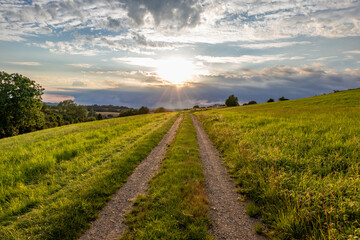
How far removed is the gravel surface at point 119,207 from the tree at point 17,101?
46.1 metres

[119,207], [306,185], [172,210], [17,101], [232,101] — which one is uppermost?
[232,101]

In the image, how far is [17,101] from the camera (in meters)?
37.2

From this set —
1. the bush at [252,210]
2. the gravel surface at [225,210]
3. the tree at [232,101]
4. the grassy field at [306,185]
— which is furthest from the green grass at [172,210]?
the tree at [232,101]

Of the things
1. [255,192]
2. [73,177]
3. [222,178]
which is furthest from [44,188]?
[255,192]

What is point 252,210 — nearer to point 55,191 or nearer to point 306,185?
point 306,185

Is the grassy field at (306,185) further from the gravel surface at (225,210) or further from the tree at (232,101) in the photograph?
the tree at (232,101)

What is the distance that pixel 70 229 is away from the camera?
479 cm

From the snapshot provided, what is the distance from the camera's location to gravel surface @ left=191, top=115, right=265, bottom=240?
4582mm

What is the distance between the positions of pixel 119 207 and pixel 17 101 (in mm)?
49488

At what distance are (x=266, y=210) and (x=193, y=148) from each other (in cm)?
783

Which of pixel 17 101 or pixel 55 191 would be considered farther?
pixel 17 101

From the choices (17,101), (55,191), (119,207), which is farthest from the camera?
(17,101)

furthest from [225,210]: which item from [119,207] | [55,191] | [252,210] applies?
[55,191]

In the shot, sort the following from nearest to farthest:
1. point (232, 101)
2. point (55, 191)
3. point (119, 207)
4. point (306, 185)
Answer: point (306, 185)
point (119, 207)
point (55, 191)
point (232, 101)
